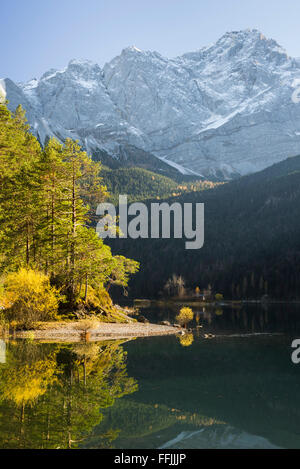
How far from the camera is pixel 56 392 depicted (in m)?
14.3

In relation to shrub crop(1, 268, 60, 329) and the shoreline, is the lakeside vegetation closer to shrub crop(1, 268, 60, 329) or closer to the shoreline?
shrub crop(1, 268, 60, 329)

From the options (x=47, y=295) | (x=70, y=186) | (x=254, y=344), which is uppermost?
(x=70, y=186)

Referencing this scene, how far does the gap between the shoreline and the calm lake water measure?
3201 millimetres

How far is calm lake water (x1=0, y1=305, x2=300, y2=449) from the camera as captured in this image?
10688 mm

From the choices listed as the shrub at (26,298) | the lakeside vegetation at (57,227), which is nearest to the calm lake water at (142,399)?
the shrub at (26,298)

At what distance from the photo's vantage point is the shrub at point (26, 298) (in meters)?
30.0

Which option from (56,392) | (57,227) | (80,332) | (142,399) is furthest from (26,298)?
(142,399)

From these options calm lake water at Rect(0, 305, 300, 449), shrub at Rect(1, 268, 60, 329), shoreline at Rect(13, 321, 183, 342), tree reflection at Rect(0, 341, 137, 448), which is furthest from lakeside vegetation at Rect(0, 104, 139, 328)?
tree reflection at Rect(0, 341, 137, 448)

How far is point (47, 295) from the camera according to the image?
31.6m

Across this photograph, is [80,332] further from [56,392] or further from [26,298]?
[56,392]

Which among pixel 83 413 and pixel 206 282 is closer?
pixel 83 413
